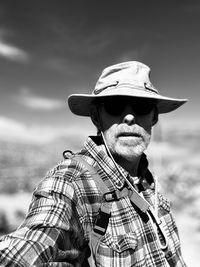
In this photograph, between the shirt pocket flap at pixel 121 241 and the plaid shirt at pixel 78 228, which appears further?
the shirt pocket flap at pixel 121 241

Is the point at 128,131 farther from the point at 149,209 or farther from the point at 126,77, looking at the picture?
the point at 149,209

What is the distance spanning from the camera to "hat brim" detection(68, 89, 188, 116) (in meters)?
2.42

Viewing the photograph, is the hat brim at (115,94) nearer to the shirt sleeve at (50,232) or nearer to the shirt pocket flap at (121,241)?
the shirt sleeve at (50,232)

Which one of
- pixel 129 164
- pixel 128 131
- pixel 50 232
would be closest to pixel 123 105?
pixel 128 131

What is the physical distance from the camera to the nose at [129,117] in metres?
2.49

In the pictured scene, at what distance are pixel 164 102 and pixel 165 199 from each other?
3.14ft

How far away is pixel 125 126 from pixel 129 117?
82mm

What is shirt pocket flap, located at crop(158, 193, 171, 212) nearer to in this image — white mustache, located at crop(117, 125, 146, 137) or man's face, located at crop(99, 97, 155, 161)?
man's face, located at crop(99, 97, 155, 161)

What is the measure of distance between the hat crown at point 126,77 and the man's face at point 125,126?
5.0 inches

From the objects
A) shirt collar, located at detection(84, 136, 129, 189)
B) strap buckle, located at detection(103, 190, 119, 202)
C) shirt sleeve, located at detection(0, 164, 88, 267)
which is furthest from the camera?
shirt collar, located at detection(84, 136, 129, 189)

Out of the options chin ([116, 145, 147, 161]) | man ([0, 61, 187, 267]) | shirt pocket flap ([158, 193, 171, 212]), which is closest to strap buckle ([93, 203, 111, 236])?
man ([0, 61, 187, 267])

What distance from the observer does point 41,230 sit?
1527mm

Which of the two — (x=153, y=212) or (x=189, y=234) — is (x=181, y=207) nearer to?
(x=189, y=234)

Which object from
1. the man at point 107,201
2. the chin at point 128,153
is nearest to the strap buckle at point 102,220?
the man at point 107,201
